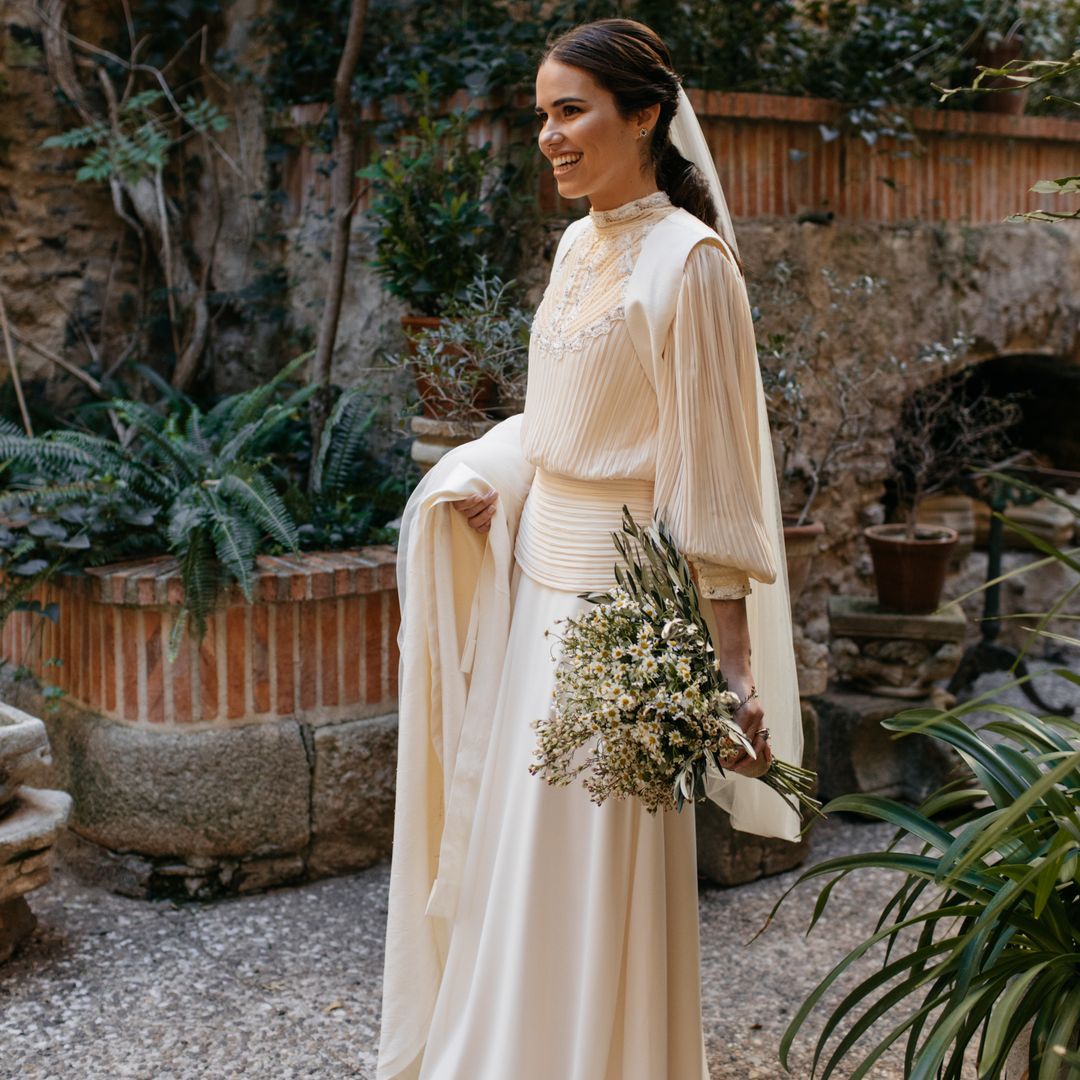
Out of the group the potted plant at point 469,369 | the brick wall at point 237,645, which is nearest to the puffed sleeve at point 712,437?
the potted plant at point 469,369

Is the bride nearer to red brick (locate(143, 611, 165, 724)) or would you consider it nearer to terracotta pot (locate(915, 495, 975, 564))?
red brick (locate(143, 611, 165, 724))

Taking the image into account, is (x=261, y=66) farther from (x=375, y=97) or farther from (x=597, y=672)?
(x=597, y=672)

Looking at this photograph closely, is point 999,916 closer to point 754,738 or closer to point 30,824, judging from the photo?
point 754,738

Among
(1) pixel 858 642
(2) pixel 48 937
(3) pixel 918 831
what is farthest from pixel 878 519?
(2) pixel 48 937

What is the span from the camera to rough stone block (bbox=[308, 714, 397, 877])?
3.82 metres

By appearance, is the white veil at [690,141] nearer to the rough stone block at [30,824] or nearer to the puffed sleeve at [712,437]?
the puffed sleeve at [712,437]

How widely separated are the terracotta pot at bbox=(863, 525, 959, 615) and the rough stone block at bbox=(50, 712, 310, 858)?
2031 millimetres

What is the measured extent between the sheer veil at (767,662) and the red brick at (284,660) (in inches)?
63.1

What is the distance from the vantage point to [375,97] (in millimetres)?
4516

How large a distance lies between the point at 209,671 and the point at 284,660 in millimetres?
213

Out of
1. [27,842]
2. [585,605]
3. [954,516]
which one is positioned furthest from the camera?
[954,516]

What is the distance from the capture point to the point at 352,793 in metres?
3.87

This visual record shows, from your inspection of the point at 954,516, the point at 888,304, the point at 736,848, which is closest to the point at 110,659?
the point at 736,848

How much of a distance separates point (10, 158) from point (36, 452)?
1507 mm
